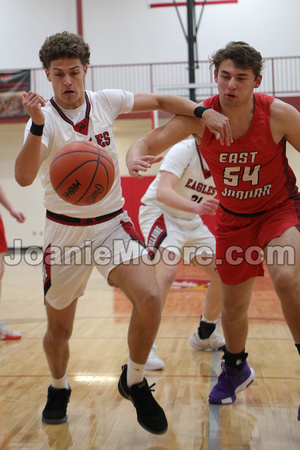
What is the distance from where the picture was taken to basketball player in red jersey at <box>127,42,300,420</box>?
3.10 meters

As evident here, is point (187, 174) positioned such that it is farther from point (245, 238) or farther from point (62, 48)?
point (62, 48)

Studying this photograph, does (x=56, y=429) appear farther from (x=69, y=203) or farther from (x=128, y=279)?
(x=69, y=203)

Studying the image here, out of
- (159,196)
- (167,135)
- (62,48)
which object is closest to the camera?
Answer: (62,48)

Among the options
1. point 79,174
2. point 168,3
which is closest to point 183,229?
point 79,174

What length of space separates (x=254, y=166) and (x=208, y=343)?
90.5 inches

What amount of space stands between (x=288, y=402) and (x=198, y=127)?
193 cm

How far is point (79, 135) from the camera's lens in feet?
10.3

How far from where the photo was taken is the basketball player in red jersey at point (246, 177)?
122 inches

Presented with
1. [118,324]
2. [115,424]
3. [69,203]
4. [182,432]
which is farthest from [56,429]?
[118,324]

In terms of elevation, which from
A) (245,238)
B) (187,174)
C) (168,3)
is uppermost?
(168,3)

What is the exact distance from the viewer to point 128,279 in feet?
9.80

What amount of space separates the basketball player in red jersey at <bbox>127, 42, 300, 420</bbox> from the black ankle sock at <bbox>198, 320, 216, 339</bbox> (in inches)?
52.1

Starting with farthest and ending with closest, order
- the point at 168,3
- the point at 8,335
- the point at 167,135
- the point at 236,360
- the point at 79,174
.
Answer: the point at 168,3
the point at 8,335
the point at 236,360
the point at 167,135
the point at 79,174

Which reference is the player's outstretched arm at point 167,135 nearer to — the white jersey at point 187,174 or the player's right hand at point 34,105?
the player's right hand at point 34,105
